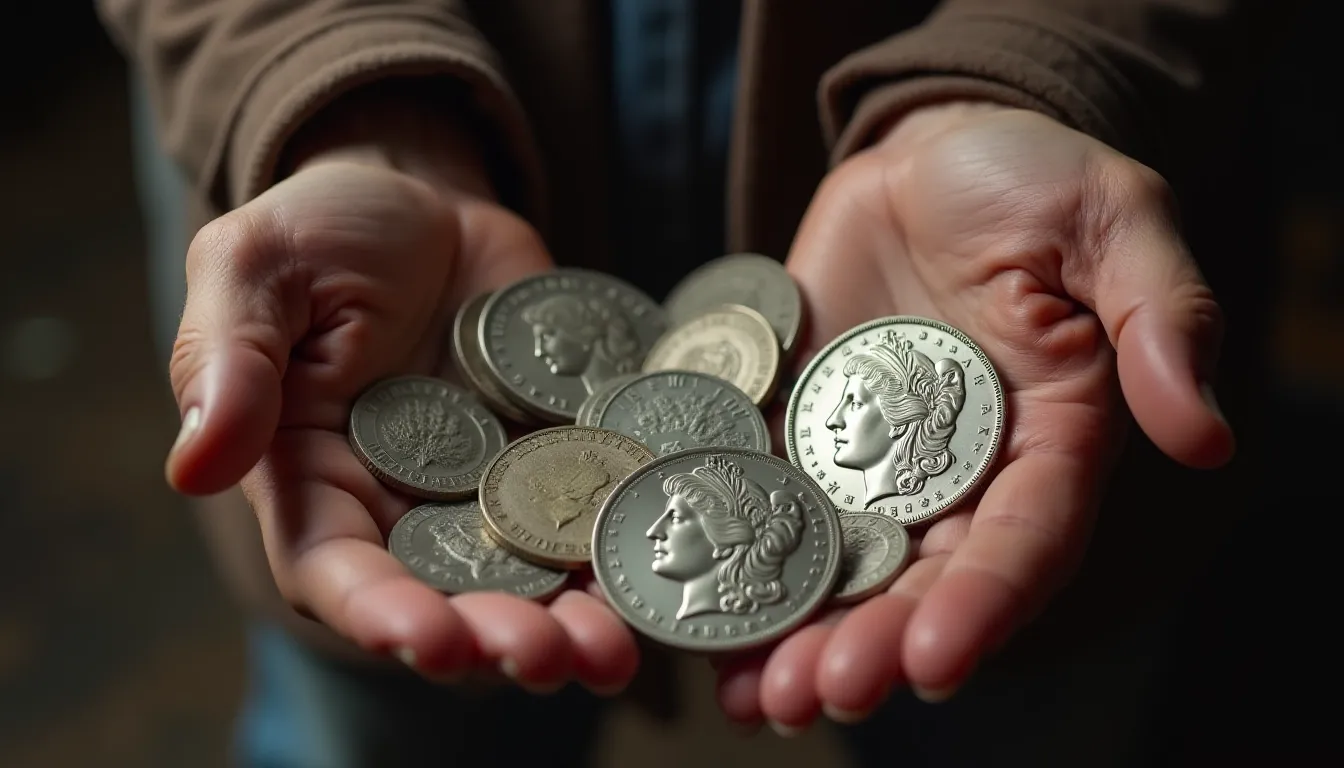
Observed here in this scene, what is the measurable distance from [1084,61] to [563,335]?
28.7 inches

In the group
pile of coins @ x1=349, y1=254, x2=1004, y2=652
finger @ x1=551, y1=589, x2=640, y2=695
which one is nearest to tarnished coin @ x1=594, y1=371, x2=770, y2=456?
pile of coins @ x1=349, y1=254, x2=1004, y2=652

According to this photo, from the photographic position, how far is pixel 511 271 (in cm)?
160

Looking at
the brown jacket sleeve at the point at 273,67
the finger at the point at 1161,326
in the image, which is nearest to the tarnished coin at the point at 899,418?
the finger at the point at 1161,326

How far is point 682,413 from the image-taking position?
147cm

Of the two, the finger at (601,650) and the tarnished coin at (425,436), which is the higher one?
the finger at (601,650)

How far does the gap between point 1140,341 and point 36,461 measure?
2777 millimetres

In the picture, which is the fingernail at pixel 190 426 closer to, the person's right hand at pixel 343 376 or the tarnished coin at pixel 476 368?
the person's right hand at pixel 343 376

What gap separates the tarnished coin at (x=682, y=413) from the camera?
57.0 inches

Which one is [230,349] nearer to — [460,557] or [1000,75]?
[460,557]

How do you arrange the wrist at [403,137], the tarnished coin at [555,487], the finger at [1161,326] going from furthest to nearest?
the wrist at [403,137] → the tarnished coin at [555,487] → the finger at [1161,326]

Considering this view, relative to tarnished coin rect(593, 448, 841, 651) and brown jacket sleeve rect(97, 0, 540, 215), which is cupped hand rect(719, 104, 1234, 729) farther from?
brown jacket sleeve rect(97, 0, 540, 215)

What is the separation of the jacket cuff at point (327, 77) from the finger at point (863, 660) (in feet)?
2.71

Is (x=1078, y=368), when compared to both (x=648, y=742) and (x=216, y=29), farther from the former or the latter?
(x=648, y=742)

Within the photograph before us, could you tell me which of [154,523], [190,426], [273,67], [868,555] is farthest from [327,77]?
[154,523]
